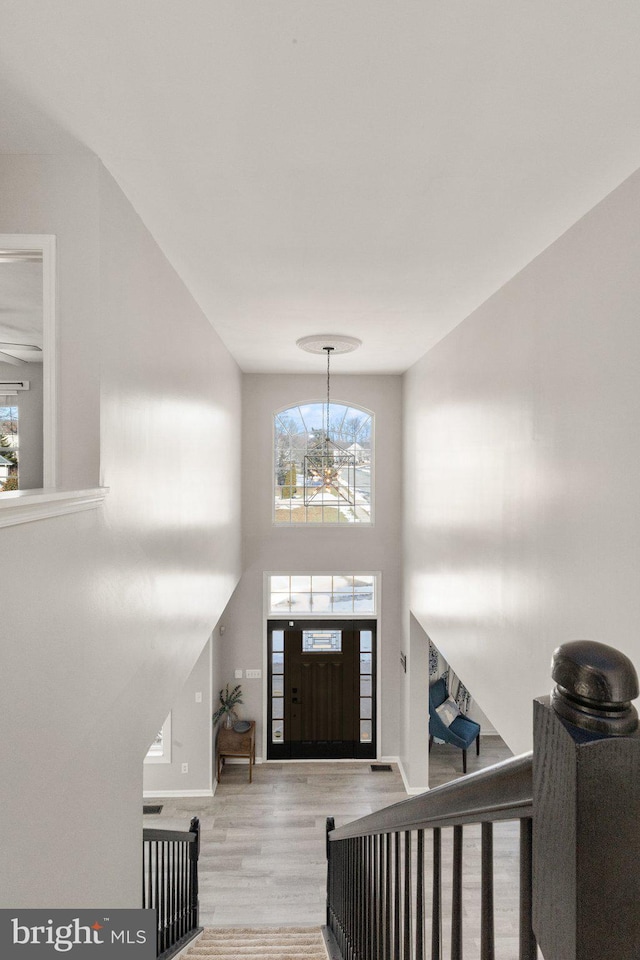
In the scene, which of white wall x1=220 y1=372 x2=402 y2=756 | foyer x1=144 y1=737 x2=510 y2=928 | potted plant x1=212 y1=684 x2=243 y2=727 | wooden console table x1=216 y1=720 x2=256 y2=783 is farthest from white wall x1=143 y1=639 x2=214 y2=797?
white wall x1=220 y1=372 x2=402 y2=756

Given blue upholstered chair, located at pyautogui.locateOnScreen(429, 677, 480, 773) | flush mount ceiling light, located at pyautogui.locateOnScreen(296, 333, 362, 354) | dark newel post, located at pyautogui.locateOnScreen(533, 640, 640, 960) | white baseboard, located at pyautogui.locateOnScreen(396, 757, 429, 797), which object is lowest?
white baseboard, located at pyautogui.locateOnScreen(396, 757, 429, 797)

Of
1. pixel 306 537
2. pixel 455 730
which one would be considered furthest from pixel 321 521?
pixel 455 730

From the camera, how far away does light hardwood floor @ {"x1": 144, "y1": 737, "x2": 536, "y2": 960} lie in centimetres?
490

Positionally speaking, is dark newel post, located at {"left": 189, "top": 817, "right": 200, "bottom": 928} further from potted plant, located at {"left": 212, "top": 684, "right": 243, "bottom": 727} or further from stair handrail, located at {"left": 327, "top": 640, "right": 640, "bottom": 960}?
stair handrail, located at {"left": 327, "top": 640, "right": 640, "bottom": 960}

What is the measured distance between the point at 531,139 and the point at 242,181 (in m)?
1.13

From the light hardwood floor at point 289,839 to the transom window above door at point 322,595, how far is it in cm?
202

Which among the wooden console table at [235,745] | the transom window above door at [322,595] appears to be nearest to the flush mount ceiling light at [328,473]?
the transom window above door at [322,595]

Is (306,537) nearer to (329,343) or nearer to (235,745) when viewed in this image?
(235,745)

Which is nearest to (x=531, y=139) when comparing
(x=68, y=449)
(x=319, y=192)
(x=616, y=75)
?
(x=616, y=75)

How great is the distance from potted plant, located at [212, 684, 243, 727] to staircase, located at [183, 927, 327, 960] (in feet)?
9.12

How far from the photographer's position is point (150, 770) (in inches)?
261

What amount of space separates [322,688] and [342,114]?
6.99 meters

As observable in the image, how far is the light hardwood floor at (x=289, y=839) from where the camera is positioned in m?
4.90

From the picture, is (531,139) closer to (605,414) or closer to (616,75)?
(616,75)
